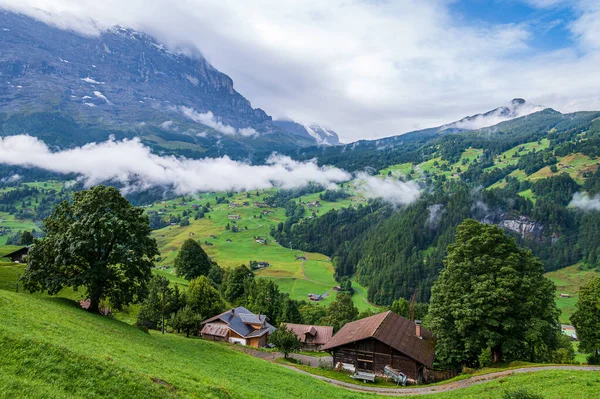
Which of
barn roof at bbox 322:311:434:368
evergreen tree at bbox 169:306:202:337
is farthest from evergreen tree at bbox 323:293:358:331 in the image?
evergreen tree at bbox 169:306:202:337

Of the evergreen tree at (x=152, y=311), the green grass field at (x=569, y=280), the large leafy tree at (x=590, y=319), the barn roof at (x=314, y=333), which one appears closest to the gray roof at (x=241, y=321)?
the barn roof at (x=314, y=333)

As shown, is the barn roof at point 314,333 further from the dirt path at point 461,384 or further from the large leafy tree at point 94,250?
the large leafy tree at point 94,250

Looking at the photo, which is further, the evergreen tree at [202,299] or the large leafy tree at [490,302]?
the evergreen tree at [202,299]

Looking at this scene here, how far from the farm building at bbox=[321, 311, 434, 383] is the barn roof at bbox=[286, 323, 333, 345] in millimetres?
25961

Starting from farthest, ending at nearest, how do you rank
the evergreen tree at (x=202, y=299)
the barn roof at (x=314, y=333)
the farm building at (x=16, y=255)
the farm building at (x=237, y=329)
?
the barn roof at (x=314, y=333) → the evergreen tree at (x=202, y=299) → the farm building at (x=16, y=255) → the farm building at (x=237, y=329)

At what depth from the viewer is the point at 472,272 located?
41.5m

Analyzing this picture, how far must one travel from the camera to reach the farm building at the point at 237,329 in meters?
65.8

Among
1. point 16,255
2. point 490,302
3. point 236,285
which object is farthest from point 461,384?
point 16,255

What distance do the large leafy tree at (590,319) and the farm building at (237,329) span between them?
50.8m

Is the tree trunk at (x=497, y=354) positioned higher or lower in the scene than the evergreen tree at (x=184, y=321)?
higher

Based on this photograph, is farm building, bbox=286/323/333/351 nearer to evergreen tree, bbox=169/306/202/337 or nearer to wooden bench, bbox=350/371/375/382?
evergreen tree, bbox=169/306/202/337

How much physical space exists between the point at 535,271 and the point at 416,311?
63745 millimetres

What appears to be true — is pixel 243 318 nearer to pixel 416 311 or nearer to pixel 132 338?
pixel 132 338

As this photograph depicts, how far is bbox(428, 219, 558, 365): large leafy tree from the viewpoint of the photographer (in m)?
37.7
